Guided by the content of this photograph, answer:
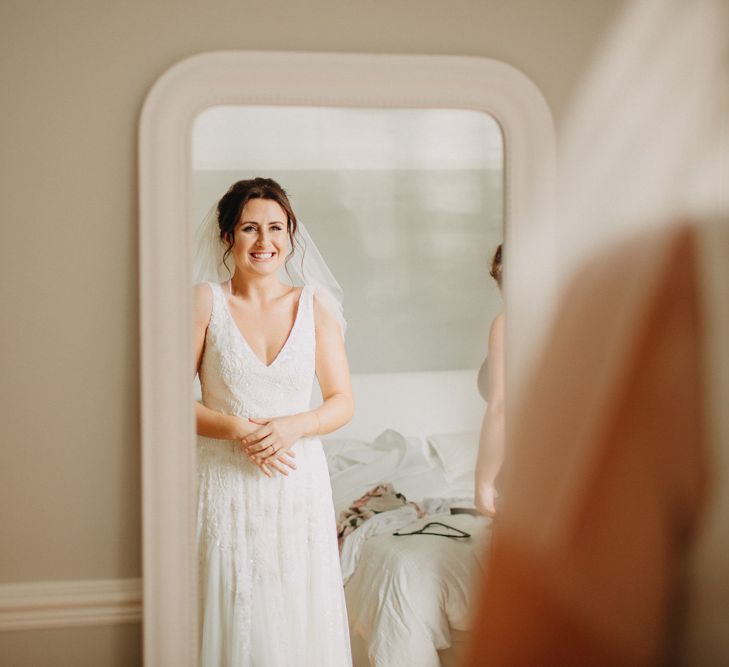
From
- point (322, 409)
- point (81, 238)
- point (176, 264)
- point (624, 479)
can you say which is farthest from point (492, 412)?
point (624, 479)

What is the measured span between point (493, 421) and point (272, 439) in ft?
1.72

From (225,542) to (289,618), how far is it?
0.23 m

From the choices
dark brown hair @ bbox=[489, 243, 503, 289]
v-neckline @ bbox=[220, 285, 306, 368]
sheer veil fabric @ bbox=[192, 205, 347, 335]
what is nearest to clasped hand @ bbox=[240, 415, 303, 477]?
v-neckline @ bbox=[220, 285, 306, 368]

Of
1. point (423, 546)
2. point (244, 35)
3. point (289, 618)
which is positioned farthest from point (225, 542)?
point (244, 35)

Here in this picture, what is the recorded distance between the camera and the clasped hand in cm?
160

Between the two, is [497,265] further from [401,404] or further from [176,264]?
[176,264]

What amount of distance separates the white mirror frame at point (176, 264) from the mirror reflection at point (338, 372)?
0.11 ft

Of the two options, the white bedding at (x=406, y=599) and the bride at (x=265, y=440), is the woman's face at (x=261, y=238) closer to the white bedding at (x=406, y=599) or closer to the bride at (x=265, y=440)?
the bride at (x=265, y=440)

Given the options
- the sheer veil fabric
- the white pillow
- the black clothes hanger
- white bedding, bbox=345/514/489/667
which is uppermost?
the sheer veil fabric

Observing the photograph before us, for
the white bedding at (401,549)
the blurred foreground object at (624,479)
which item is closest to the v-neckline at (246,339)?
the white bedding at (401,549)

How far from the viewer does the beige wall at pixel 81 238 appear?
5.09 feet

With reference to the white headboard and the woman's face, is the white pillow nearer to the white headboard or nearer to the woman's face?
the white headboard

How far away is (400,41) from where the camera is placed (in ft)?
5.35

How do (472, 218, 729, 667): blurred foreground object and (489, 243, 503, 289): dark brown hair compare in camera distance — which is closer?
(472, 218, 729, 667): blurred foreground object
